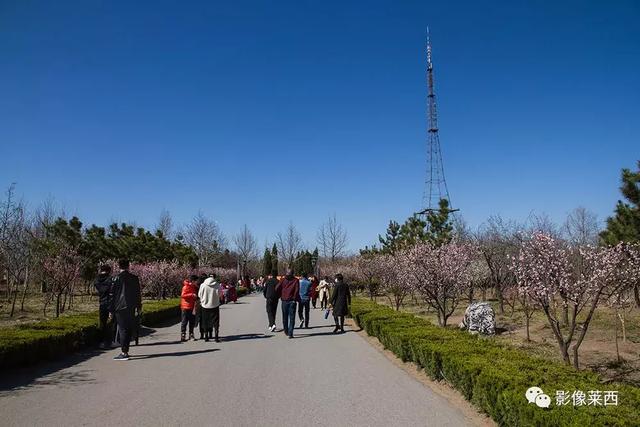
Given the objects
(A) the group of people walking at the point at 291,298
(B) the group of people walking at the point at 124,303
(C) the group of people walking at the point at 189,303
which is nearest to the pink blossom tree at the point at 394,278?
(A) the group of people walking at the point at 291,298

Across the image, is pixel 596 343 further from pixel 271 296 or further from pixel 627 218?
pixel 271 296

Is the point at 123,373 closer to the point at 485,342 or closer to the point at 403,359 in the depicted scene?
the point at 403,359

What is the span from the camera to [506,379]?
5.21 meters

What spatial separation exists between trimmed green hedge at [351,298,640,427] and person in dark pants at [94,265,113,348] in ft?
21.4

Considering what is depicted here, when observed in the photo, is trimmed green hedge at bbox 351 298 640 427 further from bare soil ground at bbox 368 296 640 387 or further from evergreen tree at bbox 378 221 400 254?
evergreen tree at bbox 378 221 400 254

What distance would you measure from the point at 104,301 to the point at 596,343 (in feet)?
41.2

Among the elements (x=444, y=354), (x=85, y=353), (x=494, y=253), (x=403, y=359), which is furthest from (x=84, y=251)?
(x=444, y=354)

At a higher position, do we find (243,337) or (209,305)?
(209,305)

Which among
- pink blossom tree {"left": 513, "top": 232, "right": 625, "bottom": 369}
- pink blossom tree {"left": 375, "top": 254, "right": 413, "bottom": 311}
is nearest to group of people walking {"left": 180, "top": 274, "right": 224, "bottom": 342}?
pink blossom tree {"left": 513, "top": 232, "right": 625, "bottom": 369}

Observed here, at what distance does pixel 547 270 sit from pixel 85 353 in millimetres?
9225

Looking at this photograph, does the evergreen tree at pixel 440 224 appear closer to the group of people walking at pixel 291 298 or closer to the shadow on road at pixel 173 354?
the group of people walking at pixel 291 298

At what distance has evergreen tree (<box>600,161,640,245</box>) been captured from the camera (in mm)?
13445

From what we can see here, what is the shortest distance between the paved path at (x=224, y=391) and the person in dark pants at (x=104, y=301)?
1062 millimetres

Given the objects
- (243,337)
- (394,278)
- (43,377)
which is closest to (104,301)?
(43,377)
